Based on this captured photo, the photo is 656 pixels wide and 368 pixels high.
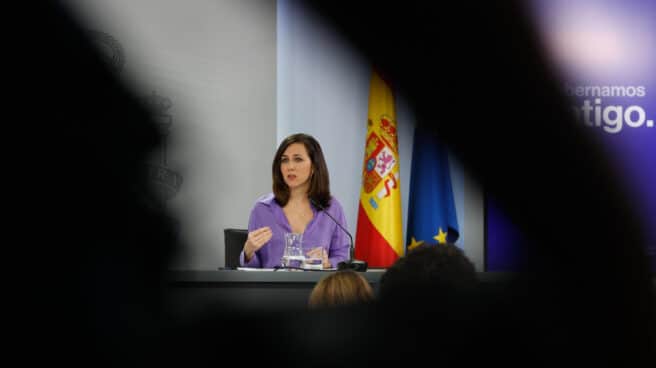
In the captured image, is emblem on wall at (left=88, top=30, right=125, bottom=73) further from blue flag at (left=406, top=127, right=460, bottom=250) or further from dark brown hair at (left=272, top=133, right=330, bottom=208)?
dark brown hair at (left=272, top=133, right=330, bottom=208)

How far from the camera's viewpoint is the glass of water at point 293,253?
3693mm

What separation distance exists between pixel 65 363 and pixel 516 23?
6.6 inches

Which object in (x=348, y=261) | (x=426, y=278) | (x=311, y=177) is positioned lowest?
(x=348, y=261)

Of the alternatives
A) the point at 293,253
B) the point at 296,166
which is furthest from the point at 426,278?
the point at 296,166

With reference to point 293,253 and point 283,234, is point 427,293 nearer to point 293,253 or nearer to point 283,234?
point 293,253

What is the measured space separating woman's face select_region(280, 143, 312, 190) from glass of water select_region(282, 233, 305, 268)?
363mm

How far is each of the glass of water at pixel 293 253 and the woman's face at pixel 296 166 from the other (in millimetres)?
363

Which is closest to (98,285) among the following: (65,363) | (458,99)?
(65,363)

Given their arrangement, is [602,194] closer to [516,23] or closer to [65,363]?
[516,23]

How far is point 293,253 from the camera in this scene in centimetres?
370

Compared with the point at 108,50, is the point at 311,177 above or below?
above

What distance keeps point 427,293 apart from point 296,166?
3.84 m

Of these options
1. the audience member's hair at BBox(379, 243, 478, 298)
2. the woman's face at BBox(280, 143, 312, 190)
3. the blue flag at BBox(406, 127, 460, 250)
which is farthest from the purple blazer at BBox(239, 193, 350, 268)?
the audience member's hair at BBox(379, 243, 478, 298)

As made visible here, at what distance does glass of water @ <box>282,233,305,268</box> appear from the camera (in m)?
3.69
